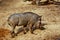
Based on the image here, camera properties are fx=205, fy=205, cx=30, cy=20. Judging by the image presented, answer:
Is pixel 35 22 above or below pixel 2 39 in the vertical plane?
above

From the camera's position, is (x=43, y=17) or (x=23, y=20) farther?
(x=43, y=17)

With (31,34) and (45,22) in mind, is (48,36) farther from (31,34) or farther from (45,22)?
(45,22)

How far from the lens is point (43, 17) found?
36.9 feet

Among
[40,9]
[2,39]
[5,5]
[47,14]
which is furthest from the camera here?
[5,5]

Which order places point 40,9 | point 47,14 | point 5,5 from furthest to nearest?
point 5,5 → point 40,9 → point 47,14

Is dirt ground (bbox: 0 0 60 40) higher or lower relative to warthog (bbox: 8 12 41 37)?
Result: lower

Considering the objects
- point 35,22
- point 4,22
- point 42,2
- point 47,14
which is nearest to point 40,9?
point 47,14

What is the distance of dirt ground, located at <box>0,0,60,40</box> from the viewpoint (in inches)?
346

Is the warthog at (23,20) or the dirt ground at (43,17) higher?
the warthog at (23,20)

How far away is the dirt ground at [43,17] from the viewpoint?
8.79 meters

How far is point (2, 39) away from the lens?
8.73m

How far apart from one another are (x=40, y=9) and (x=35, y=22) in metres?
3.97

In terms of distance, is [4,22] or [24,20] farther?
[4,22]

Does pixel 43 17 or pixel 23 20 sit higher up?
pixel 23 20
